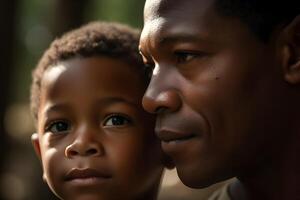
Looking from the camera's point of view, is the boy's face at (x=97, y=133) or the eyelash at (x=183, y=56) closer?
the eyelash at (x=183, y=56)

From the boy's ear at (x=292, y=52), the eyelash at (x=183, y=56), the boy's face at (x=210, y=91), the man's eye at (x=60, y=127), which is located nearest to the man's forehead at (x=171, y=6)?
the boy's face at (x=210, y=91)

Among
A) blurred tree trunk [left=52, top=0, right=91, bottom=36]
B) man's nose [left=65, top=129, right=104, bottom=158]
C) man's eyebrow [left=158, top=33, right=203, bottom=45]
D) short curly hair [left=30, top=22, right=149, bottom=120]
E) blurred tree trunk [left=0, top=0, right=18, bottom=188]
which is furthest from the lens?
blurred tree trunk [left=52, top=0, right=91, bottom=36]

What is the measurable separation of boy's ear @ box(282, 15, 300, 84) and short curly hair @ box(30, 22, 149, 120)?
75 cm

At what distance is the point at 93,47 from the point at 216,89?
79 centimetres

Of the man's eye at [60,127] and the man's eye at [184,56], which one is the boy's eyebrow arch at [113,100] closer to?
the man's eye at [60,127]

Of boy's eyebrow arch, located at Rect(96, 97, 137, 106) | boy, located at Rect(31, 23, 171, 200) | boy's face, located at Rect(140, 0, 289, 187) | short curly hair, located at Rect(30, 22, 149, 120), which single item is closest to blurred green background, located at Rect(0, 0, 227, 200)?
short curly hair, located at Rect(30, 22, 149, 120)

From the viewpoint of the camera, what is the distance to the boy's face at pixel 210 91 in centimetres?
212

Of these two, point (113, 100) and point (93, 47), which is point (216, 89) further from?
point (93, 47)

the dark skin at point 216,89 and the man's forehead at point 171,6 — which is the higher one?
the man's forehead at point 171,6

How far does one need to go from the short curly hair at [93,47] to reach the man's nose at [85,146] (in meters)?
0.33

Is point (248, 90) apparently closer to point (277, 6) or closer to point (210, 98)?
point (210, 98)

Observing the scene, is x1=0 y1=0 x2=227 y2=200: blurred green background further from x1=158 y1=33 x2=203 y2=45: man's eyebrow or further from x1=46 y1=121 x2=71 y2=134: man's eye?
x1=158 y1=33 x2=203 y2=45: man's eyebrow

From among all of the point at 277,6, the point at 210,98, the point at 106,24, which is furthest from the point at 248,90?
the point at 106,24

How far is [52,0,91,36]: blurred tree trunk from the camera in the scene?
5.94 meters
